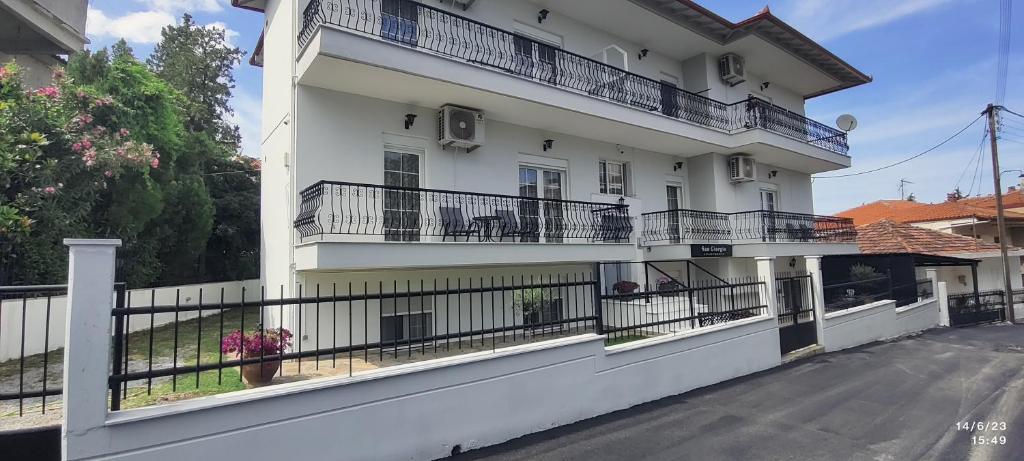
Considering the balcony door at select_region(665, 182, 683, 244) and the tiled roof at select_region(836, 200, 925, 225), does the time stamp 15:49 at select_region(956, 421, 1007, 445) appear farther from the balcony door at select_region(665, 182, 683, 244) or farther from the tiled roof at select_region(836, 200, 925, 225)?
the tiled roof at select_region(836, 200, 925, 225)

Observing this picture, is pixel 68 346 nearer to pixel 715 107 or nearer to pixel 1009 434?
pixel 1009 434

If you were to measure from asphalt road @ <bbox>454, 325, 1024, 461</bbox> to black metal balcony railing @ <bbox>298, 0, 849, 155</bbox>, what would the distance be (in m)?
6.25

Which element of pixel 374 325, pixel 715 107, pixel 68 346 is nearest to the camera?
pixel 68 346

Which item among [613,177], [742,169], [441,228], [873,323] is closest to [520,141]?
[441,228]

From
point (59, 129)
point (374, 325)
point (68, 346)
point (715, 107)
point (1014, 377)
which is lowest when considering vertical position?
point (1014, 377)

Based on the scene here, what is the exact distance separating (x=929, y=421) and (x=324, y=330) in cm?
840

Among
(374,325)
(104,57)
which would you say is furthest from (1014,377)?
(104,57)

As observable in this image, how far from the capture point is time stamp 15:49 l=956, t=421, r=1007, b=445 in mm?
4961

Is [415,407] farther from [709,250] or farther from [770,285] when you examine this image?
[709,250]

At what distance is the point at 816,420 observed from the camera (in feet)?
18.4

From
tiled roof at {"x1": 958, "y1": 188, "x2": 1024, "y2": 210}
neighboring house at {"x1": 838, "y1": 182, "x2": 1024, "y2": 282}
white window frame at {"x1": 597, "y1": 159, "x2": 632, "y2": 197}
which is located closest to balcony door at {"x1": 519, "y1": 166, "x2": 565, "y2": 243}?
white window frame at {"x1": 597, "y1": 159, "x2": 632, "y2": 197}

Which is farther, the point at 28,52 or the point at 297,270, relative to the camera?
the point at 28,52

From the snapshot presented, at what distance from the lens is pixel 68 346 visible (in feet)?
9.96

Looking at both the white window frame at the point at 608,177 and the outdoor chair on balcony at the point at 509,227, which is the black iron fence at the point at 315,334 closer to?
the outdoor chair on balcony at the point at 509,227
